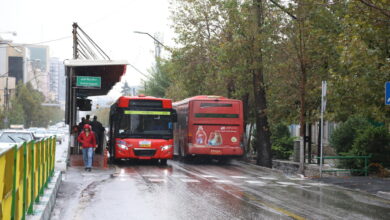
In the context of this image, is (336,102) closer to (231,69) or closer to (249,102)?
(231,69)

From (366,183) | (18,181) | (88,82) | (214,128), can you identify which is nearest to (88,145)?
(88,82)

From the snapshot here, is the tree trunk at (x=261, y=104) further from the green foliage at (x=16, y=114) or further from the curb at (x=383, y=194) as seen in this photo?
the green foliage at (x=16, y=114)

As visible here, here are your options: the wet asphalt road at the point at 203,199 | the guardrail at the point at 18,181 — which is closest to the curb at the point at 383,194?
the wet asphalt road at the point at 203,199

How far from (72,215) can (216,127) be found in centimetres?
1766

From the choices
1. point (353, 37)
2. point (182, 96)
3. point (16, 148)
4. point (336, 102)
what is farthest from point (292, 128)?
point (16, 148)

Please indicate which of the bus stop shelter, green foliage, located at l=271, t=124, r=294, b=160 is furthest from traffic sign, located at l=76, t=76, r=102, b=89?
green foliage, located at l=271, t=124, r=294, b=160

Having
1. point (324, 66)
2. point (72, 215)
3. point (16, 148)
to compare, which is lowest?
point (72, 215)

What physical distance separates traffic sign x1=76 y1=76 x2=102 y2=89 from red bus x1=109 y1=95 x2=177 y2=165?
1.72 metres

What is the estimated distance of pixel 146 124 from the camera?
25.8 m

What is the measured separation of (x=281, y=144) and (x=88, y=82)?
1807 centimetres

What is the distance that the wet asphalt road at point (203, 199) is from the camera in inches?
440

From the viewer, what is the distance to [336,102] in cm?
2067

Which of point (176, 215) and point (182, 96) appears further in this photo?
point (182, 96)

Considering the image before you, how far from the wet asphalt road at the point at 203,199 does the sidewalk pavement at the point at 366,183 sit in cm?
51
